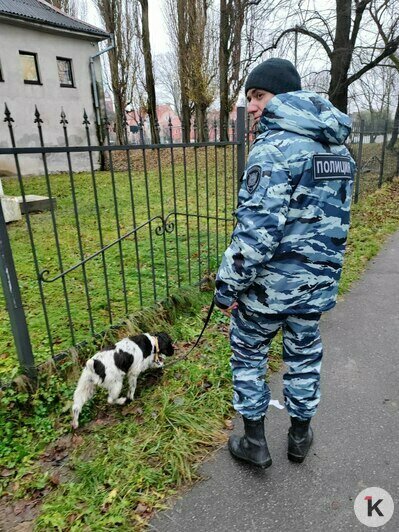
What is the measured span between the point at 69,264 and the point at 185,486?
11.8 feet

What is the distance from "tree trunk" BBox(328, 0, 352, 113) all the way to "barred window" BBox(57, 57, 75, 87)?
952 centimetres

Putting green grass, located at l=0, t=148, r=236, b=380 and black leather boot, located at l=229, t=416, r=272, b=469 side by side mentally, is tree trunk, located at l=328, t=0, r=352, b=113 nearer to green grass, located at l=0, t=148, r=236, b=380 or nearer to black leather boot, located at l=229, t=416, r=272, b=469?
green grass, located at l=0, t=148, r=236, b=380

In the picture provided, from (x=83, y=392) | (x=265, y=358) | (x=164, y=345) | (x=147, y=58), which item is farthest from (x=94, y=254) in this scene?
(x=147, y=58)

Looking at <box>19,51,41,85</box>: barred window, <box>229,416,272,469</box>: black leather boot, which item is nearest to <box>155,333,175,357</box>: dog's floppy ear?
<box>229,416,272,469</box>: black leather boot

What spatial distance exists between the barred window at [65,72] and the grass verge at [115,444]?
14302 mm

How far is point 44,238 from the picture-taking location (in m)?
6.17

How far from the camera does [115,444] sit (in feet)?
7.31

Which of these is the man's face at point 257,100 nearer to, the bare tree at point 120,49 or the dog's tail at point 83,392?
the dog's tail at point 83,392

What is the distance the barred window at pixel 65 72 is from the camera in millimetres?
14383

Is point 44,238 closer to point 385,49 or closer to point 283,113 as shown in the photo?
point 283,113

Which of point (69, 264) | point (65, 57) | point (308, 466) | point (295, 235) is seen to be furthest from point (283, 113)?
point (65, 57)

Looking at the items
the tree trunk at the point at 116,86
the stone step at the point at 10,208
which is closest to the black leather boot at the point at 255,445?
the stone step at the point at 10,208

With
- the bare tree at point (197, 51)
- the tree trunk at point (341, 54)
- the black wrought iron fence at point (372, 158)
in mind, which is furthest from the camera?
the bare tree at point (197, 51)

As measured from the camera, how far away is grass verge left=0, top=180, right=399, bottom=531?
1869mm
